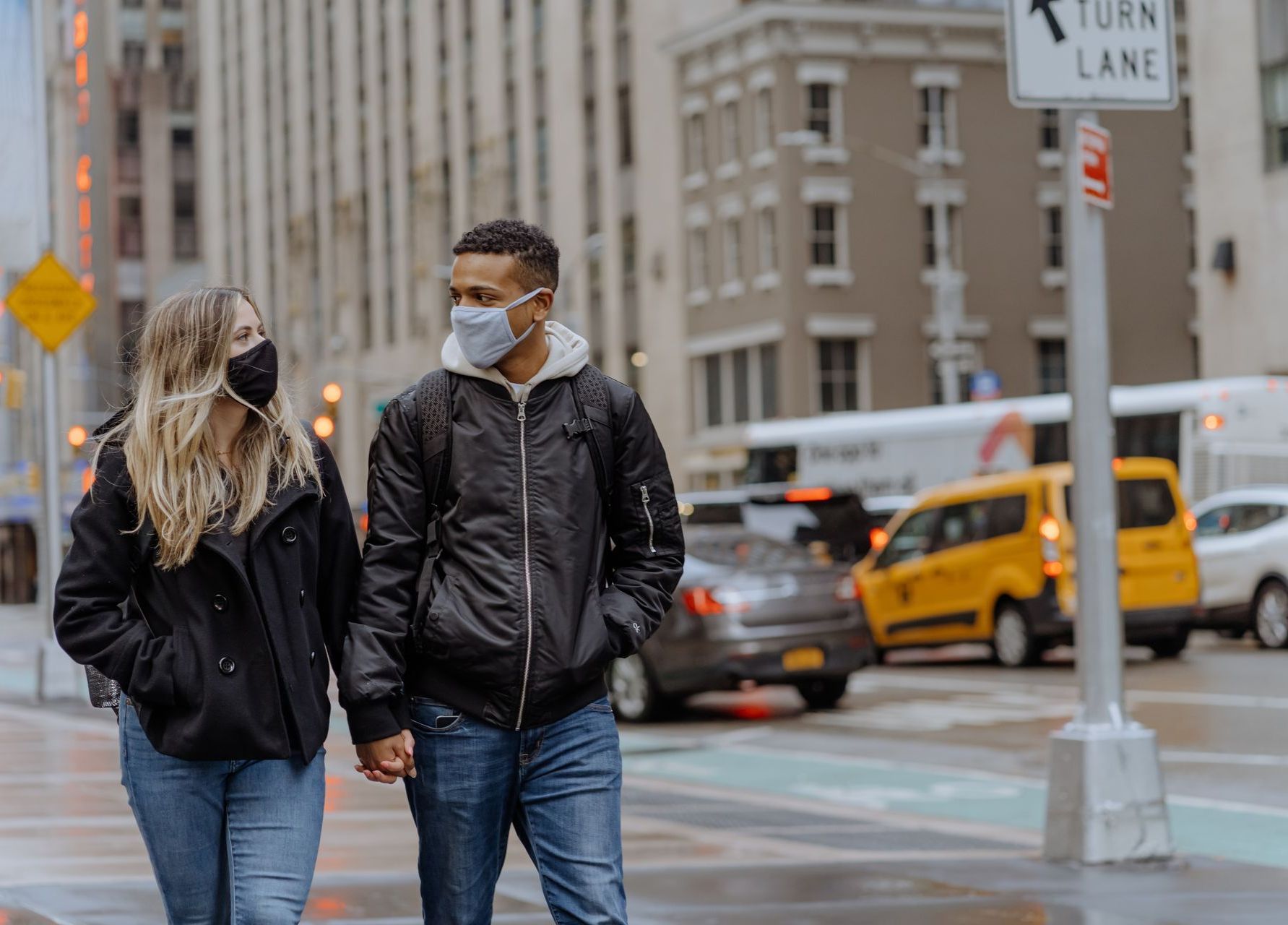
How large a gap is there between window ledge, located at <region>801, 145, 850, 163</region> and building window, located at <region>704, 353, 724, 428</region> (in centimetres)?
535

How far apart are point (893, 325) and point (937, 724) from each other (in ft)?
108

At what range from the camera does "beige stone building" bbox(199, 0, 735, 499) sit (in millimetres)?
51875

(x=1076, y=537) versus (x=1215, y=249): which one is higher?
(x=1215, y=249)

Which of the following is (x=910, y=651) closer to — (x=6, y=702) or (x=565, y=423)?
(x=6, y=702)

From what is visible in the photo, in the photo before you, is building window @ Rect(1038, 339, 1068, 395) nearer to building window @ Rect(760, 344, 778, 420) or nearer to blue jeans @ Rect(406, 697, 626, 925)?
building window @ Rect(760, 344, 778, 420)

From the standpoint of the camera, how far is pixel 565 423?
4.38m

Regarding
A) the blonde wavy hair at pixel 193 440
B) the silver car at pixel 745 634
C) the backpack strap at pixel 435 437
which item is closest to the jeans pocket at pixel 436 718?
the backpack strap at pixel 435 437

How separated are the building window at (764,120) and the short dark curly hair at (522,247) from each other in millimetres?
43752

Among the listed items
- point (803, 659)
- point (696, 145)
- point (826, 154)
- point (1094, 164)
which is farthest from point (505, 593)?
point (696, 145)

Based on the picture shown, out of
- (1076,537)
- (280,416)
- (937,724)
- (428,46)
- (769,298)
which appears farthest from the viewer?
(428,46)

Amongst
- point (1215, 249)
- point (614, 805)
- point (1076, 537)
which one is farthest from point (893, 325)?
point (614, 805)

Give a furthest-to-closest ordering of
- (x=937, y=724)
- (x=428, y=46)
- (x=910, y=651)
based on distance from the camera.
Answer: (x=428, y=46) < (x=910, y=651) < (x=937, y=724)

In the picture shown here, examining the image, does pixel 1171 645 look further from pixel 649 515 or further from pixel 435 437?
pixel 435 437

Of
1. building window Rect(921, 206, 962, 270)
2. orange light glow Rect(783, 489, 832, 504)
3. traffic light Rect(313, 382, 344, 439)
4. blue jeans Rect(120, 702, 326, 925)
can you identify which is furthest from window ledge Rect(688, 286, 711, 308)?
blue jeans Rect(120, 702, 326, 925)
